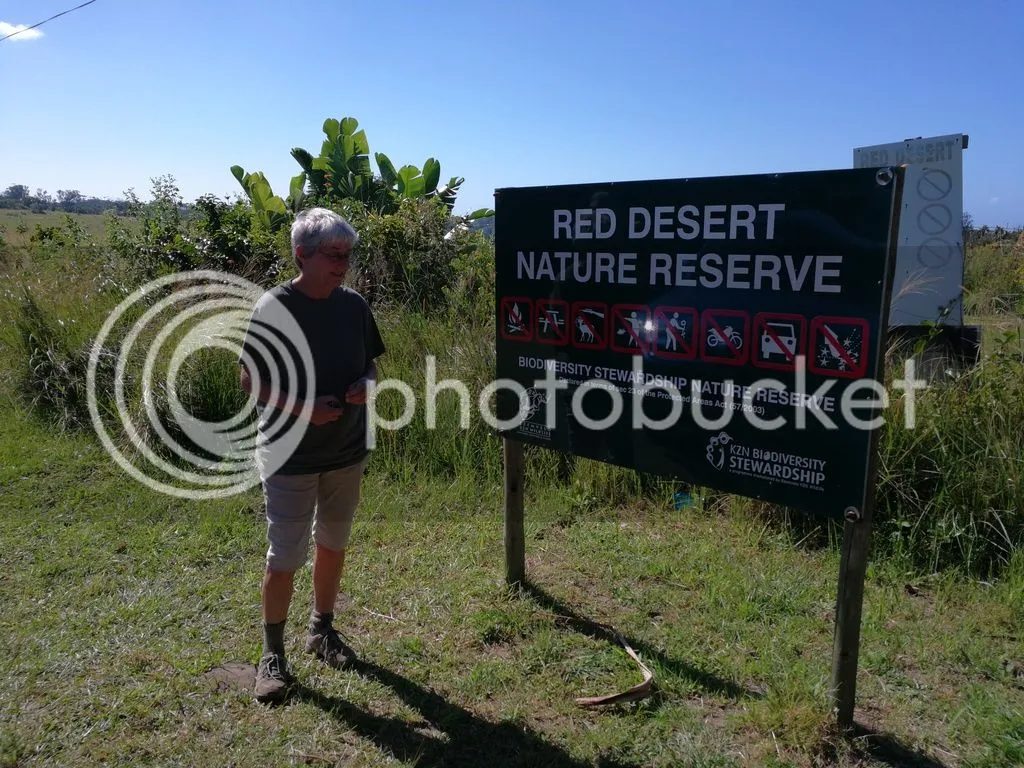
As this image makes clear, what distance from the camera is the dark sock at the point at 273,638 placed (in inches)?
127

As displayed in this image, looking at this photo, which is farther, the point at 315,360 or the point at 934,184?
the point at 934,184

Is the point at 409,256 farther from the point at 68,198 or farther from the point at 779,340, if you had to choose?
the point at 68,198

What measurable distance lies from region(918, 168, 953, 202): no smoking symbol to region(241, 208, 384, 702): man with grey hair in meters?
5.79

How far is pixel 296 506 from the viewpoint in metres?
3.15

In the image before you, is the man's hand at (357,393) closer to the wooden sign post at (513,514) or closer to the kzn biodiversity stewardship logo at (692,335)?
the kzn biodiversity stewardship logo at (692,335)

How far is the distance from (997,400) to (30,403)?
287 inches

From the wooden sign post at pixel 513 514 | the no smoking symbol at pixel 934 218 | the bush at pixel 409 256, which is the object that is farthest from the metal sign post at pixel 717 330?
the no smoking symbol at pixel 934 218

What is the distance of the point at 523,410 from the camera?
384 centimetres

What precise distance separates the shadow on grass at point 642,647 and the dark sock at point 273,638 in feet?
4.00

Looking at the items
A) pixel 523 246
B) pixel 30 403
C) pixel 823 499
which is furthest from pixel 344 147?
pixel 823 499

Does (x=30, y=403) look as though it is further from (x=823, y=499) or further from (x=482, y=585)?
(x=823, y=499)

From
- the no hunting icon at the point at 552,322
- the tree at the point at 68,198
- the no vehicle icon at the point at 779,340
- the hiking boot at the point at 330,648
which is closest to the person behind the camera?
the no vehicle icon at the point at 779,340

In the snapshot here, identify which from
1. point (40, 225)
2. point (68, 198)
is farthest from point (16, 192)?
Result: point (40, 225)

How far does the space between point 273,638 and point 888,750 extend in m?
2.30
